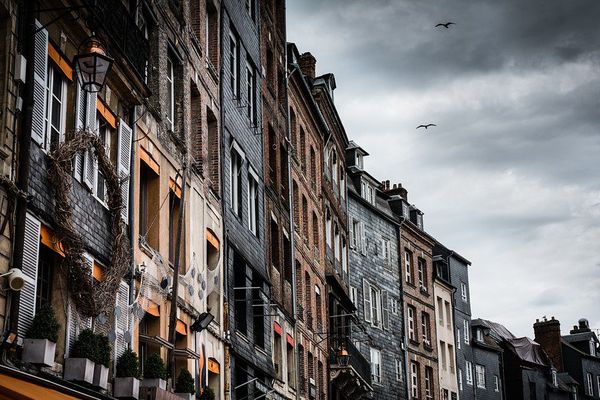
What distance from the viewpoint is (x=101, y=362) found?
16406 millimetres

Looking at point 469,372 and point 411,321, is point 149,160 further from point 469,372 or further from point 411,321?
point 469,372

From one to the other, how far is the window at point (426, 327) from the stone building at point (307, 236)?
16.0 m

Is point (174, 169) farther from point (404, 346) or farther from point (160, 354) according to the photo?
point (404, 346)

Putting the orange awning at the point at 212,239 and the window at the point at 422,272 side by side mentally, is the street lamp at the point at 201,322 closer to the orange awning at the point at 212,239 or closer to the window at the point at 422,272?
the orange awning at the point at 212,239

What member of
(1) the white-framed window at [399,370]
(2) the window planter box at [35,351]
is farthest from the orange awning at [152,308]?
(1) the white-framed window at [399,370]

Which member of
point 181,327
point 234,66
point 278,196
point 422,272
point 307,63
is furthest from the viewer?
point 422,272

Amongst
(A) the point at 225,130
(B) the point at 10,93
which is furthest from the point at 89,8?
(A) the point at 225,130

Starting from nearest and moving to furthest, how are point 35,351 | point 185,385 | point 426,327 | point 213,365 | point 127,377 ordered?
point 35,351 → point 127,377 → point 185,385 → point 213,365 → point 426,327

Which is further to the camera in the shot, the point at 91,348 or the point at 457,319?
the point at 457,319

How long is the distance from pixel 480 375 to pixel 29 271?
52.2m

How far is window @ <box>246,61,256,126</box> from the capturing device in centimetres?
3067

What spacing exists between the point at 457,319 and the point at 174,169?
4154cm

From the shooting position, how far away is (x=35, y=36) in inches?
604

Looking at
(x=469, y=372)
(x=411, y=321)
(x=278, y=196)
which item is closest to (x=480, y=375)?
(x=469, y=372)
